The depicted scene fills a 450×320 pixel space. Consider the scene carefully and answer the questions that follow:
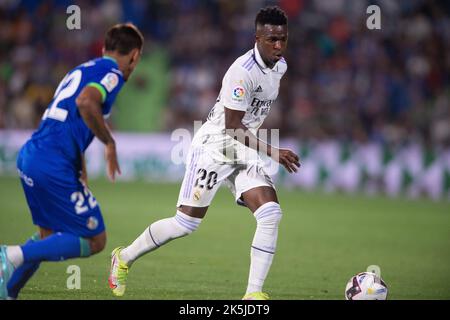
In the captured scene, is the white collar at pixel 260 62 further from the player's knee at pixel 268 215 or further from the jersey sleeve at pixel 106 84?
the jersey sleeve at pixel 106 84

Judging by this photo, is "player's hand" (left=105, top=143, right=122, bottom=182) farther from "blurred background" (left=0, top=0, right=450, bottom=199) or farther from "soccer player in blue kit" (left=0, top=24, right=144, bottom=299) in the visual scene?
"blurred background" (left=0, top=0, right=450, bottom=199)

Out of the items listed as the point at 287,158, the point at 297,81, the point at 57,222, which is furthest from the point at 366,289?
the point at 297,81

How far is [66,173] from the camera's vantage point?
6.20 metres

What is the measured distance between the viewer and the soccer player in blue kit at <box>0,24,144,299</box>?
6156mm

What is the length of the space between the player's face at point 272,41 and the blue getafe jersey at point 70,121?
1605 millimetres

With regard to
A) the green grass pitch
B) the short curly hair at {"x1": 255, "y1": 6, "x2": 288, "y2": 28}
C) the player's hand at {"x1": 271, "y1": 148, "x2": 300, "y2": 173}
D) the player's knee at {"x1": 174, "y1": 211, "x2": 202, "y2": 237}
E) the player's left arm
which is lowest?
the green grass pitch

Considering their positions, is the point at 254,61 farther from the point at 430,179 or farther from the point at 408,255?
the point at 430,179

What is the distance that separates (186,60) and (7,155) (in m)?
5.43

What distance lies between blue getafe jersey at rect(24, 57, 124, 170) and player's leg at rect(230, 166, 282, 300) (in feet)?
5.57

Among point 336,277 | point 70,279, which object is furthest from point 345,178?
point 70,279

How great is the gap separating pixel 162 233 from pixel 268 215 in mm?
1035

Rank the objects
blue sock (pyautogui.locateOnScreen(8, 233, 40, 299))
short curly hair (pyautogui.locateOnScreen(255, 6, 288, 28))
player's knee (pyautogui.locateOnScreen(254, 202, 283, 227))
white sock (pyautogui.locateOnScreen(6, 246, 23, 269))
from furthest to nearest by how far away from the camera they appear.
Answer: short curly hair (pyautogui.locateOnScreen(255, 6, 288, 28))
player's knee (pyautogui.locateOnScreen(254, 202, 283, 227))
blue sock (pyautogui.locateOnScreen(8, 233, 40, 299))
white sock (pyautogui.locateOnScreen(6, 246, 23, 269))

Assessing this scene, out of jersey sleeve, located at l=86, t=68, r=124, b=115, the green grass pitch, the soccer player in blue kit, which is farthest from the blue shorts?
the green grass pitch

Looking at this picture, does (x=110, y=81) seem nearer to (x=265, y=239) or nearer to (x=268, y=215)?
(x=268, y=215)
